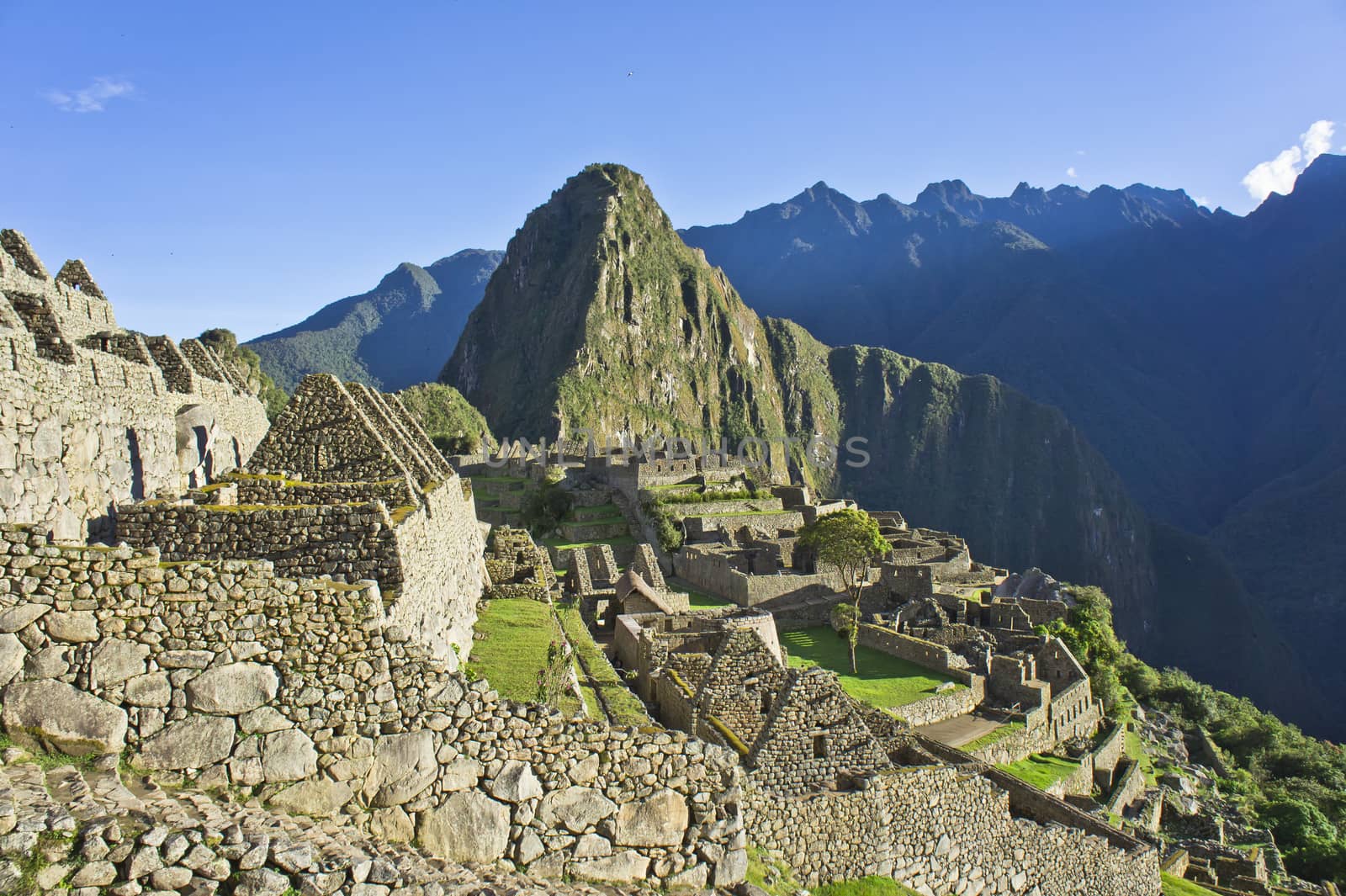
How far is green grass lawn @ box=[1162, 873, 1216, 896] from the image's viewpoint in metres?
17.4

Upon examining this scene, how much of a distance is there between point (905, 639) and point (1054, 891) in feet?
42.9

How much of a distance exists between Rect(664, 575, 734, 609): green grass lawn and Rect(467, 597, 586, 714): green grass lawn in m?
15.2

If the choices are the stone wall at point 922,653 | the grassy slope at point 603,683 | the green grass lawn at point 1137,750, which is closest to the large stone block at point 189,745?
the grassy slope at point 603,683

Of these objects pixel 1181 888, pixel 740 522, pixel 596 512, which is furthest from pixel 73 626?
pixel 596 512

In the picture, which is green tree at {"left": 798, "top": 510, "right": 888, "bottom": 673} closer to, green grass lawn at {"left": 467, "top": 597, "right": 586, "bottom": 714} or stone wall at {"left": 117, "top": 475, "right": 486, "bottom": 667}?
green grass lawn at {"left": 467, "top": 597, "right": 586, "bottom": 714}

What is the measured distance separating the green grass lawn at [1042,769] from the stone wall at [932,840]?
18.4ft

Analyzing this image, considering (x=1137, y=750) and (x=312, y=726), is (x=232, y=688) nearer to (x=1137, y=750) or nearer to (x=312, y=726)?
(x=312, y=726)

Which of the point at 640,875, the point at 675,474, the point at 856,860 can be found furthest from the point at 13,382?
the point at 675,474

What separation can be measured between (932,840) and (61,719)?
9.20 meters

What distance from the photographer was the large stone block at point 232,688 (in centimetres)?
459

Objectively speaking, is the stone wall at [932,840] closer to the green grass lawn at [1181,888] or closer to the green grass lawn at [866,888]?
the green grass lawn at [866,888]

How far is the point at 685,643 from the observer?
12539mm

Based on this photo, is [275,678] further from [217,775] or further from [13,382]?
[13,382]

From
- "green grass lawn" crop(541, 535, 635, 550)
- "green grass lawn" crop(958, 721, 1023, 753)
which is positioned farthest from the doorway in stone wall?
"green grass lawn" crop(541, 535, 635, 550)
